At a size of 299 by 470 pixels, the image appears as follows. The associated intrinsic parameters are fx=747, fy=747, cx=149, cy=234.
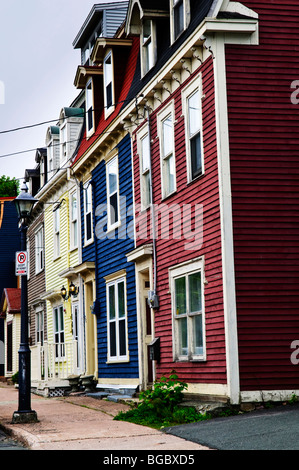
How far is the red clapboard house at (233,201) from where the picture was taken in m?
13.1

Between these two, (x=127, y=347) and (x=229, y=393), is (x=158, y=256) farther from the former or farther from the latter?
(x=229, y=393)

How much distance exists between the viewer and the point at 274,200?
44.9ft

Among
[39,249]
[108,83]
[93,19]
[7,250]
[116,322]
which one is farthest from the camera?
[7,250]

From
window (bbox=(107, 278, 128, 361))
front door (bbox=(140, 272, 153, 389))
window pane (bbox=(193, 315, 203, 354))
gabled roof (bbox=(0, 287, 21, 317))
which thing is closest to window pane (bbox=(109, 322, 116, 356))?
window (bbox=(107, 278, 128, 361))

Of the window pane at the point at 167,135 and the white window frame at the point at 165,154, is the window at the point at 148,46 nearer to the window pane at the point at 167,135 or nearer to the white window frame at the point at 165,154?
the white window frame at the point at 165,154

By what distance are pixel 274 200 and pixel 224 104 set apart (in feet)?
6.48

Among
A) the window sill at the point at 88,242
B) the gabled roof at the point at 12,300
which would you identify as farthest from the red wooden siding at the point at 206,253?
the gabled roof at the point at 12,300

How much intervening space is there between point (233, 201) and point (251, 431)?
4.48 metres

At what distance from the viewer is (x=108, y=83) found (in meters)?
20.9

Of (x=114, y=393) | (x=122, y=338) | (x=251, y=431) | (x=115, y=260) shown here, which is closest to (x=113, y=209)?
(x=115, y=260)

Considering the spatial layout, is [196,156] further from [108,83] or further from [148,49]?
[108,83]

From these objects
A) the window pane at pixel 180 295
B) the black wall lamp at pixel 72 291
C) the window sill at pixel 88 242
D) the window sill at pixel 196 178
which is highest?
the window sill at pixel 196 178

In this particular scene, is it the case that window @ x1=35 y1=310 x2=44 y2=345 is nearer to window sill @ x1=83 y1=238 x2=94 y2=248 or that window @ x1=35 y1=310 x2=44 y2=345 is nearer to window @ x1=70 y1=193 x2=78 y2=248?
window @ x1=70 y1=193 x2=78 y2=248

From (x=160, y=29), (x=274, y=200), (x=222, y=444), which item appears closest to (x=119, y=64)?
(x=160, y=29)
